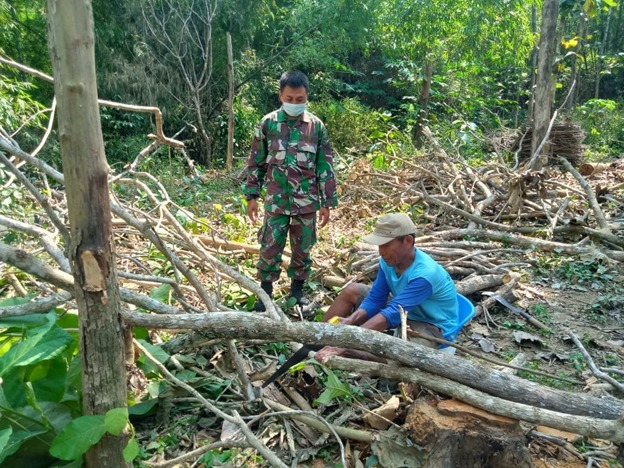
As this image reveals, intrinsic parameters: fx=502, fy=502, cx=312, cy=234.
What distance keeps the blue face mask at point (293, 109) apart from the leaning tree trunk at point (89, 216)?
221 cm

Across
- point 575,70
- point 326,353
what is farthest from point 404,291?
point 575,70

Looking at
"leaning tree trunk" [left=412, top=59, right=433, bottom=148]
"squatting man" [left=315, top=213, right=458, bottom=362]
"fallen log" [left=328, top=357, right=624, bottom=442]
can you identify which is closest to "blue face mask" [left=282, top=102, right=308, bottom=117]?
"squatting man" [left=315, top=213, right=458, bottom=362]

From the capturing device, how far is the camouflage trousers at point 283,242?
13.0 feet

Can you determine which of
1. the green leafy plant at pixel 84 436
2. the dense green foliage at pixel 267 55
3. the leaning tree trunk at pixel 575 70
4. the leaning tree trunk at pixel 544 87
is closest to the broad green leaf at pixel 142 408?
the green leafy plant at pixel 84 436

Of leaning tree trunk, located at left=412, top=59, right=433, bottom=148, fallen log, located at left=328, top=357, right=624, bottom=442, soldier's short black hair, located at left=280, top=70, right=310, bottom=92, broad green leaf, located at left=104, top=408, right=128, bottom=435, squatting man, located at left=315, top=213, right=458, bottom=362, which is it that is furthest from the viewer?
leaning tree trunk, located at left=412, top=59, right=433, bottom=148

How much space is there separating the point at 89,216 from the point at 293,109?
91.0 inches

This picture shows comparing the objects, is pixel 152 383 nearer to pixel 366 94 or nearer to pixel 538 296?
pixel 538 296

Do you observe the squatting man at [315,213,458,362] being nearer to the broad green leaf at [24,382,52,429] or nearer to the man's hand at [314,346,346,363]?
the man's hand at [314,346,346,363]

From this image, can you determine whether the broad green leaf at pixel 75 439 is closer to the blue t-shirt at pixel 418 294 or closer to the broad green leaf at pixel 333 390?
the broad green leaf at pixel 333 390

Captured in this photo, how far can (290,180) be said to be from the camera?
3.88m

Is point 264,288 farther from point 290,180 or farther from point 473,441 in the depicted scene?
point 473,441

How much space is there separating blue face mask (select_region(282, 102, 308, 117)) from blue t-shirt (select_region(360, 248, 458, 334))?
4.51ft

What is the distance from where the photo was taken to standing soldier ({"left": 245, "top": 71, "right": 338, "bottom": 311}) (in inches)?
152

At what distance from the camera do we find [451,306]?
3.10 meters
